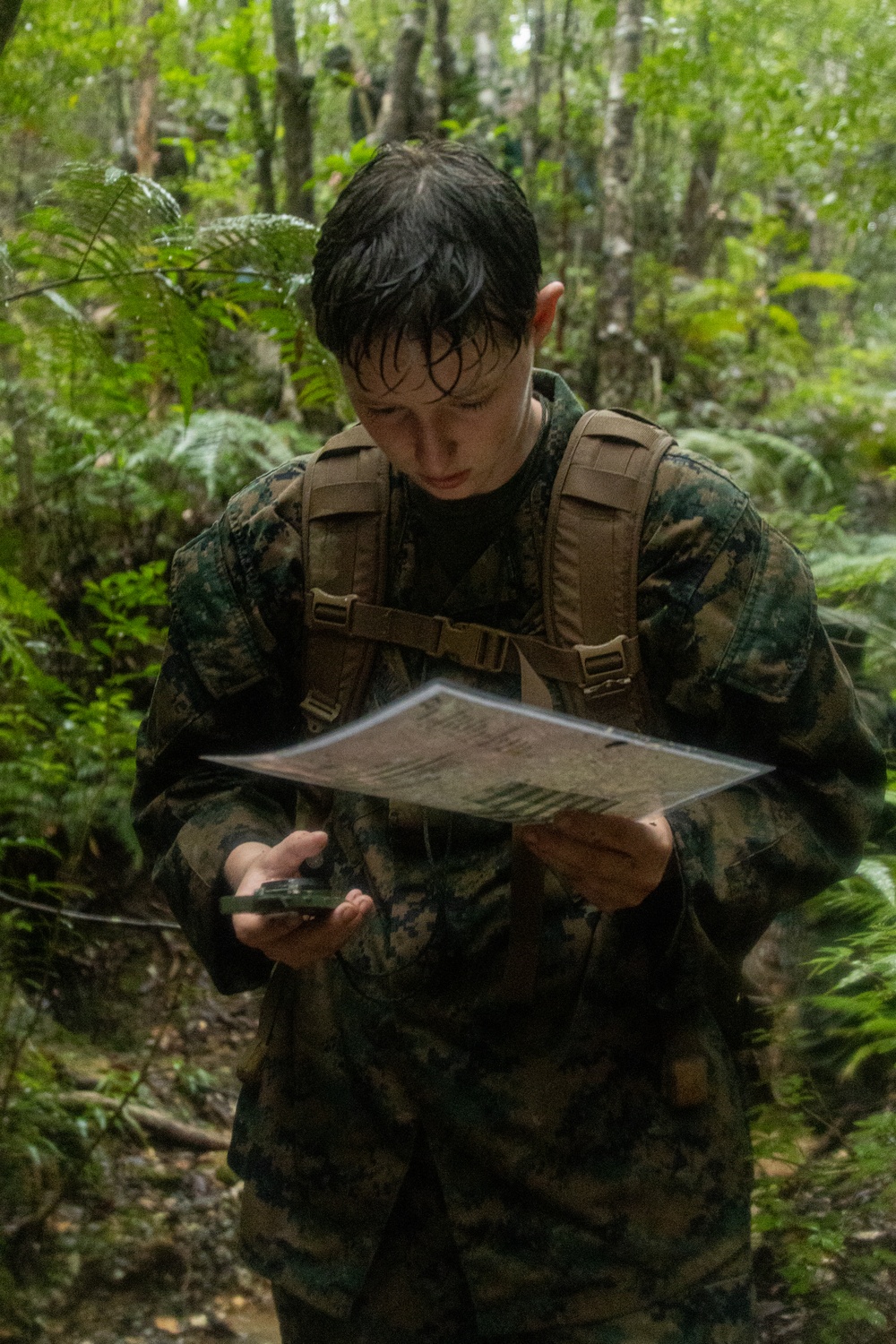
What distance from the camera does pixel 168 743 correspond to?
176 centimetres

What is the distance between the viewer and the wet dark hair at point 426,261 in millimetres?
1429

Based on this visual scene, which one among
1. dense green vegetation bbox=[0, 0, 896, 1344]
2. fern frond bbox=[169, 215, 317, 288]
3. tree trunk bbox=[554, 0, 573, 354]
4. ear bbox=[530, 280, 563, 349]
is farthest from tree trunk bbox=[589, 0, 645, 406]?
ear bbox=[530, 280, 563, 349]

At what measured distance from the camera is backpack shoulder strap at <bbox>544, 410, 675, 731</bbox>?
1.57 meters

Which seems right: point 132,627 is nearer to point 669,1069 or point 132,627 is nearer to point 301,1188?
point 301,1188

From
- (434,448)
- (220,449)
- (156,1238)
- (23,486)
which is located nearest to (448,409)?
(434,448)

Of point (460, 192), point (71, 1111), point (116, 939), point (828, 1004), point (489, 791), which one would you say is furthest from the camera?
point (116, 939)

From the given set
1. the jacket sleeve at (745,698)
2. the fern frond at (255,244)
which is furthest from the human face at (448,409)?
the fern frond at (255,244)

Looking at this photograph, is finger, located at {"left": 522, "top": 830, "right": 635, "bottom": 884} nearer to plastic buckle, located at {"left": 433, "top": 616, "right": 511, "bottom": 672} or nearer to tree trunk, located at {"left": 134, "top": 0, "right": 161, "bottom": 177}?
plastic buckle, located at {"left": 433, "top": 616, "right": 511, "bottom": 672}

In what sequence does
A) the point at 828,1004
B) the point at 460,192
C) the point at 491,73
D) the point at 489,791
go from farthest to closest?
the point at 491,73 → the point at 828,1004 → the point at 460,192 → the point at 489,791

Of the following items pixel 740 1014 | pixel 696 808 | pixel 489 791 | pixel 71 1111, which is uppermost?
pixel 489 791

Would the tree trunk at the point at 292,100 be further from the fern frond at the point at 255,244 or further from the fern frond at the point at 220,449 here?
the fern frond at the point at 255,244

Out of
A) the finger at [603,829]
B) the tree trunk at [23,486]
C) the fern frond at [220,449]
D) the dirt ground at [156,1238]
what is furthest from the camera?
the fern frond at [220,449]

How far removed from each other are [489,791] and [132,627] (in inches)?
90.4

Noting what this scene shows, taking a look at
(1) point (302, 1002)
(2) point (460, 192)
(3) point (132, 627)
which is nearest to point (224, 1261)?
(3) point (132, 627)
